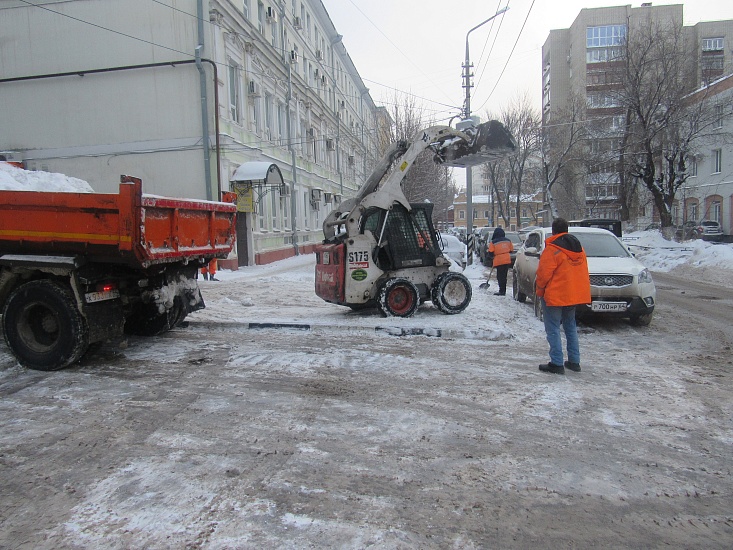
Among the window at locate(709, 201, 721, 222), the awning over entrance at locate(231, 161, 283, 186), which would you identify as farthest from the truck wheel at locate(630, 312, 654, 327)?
the window at locate(709, 201, 721, 222)

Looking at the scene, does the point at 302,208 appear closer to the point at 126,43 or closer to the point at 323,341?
the point at 126,43

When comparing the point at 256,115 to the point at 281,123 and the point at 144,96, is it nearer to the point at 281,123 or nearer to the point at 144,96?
the point at 281,123

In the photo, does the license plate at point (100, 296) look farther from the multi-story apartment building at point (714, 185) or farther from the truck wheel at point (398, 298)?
the multi-story apartment building at point (714, 185)

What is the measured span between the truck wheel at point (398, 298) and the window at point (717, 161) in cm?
3621

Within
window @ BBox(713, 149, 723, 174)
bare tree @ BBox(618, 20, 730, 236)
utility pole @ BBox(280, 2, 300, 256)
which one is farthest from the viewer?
window @ BBox(713, 149, 723, 174)

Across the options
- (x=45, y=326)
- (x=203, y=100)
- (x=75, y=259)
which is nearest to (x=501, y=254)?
(x=75, y=259)

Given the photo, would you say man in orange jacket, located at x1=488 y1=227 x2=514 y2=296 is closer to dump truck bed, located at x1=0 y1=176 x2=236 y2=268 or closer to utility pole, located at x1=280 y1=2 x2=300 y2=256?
dump truck bed, located at x1=0 y1=176 x2=236 y2=268

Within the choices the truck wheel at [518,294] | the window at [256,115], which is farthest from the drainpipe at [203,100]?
the truck wheel at [518,294]

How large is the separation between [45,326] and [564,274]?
6.01 metres

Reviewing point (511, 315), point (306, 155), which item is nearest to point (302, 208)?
point (306, 155)

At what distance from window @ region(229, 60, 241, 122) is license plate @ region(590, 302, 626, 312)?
16860mm

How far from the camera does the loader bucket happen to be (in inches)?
330

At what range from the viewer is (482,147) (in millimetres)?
8461

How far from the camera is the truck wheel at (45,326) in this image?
5574 millimetres
